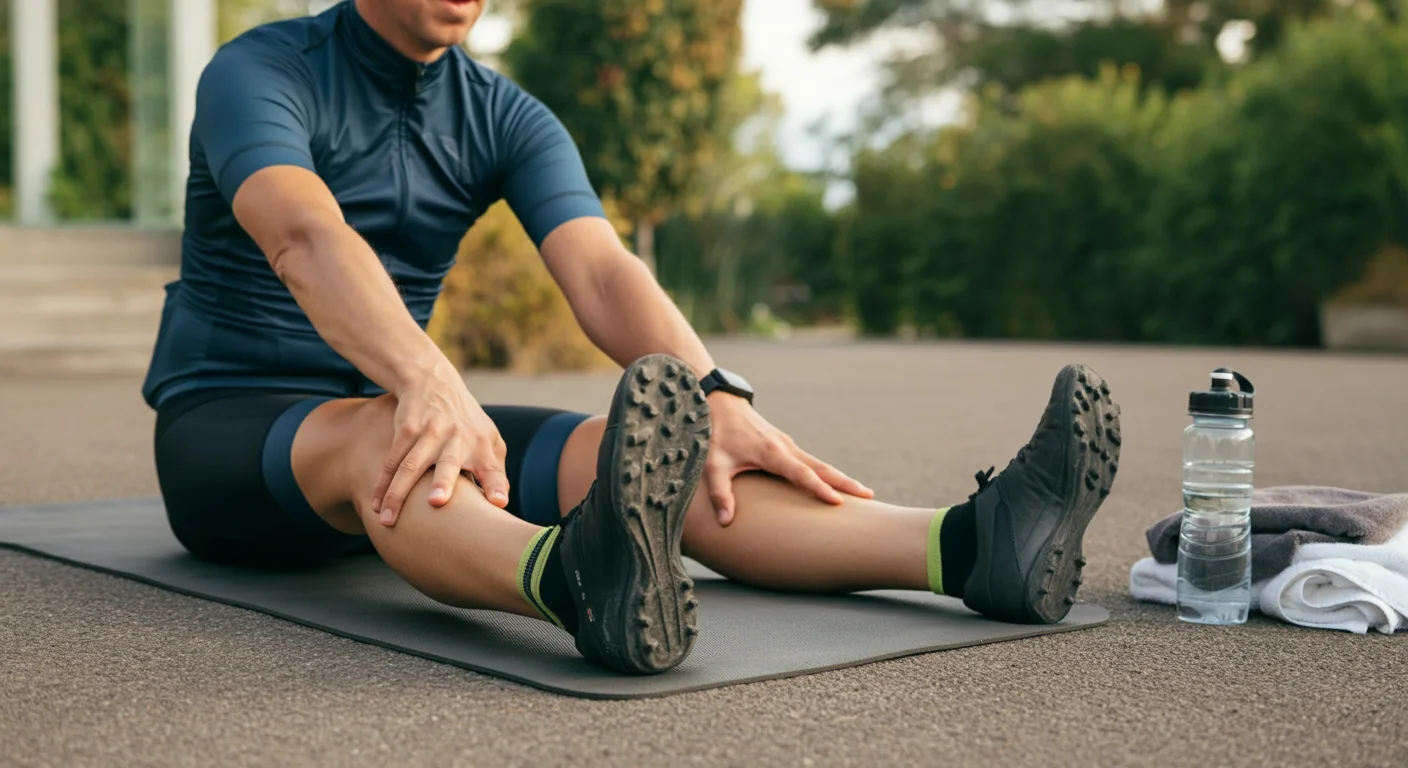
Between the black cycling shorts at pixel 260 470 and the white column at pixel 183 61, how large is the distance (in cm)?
884

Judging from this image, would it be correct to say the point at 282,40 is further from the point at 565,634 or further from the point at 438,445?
the point at 565,634

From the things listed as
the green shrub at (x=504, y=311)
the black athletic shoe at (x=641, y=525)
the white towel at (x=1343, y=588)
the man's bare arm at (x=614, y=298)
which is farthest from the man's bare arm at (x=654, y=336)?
the green shrub at (x=504, y=311)

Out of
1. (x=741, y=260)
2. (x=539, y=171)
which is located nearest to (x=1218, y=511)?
(x=539, y=171)

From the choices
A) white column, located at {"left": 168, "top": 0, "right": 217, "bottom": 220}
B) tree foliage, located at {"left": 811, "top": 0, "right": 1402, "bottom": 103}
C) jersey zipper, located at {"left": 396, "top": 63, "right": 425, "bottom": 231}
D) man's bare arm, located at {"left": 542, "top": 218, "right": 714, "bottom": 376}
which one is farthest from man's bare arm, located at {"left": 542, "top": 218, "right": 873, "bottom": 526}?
tree foliage, located at {"left": 811, "top": 0, "right": 1402, "bottom": 103}

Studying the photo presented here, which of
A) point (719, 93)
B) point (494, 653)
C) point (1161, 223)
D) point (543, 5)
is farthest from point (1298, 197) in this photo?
point (494, 653)

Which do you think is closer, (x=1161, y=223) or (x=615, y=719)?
(x=615, y=719)

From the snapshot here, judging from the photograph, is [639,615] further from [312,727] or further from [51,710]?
[51,710]

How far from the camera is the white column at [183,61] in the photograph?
10.7m

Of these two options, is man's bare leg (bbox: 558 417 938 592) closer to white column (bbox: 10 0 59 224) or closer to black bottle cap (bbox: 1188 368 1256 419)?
black bottle cap (bbox: 1188 368 1256 419)

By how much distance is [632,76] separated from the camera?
41.3ft

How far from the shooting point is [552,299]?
8.77 m

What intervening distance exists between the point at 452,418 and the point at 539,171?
29.7 inches

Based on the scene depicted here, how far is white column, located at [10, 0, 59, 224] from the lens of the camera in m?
10.8

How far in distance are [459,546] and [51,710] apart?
49 centimetres
